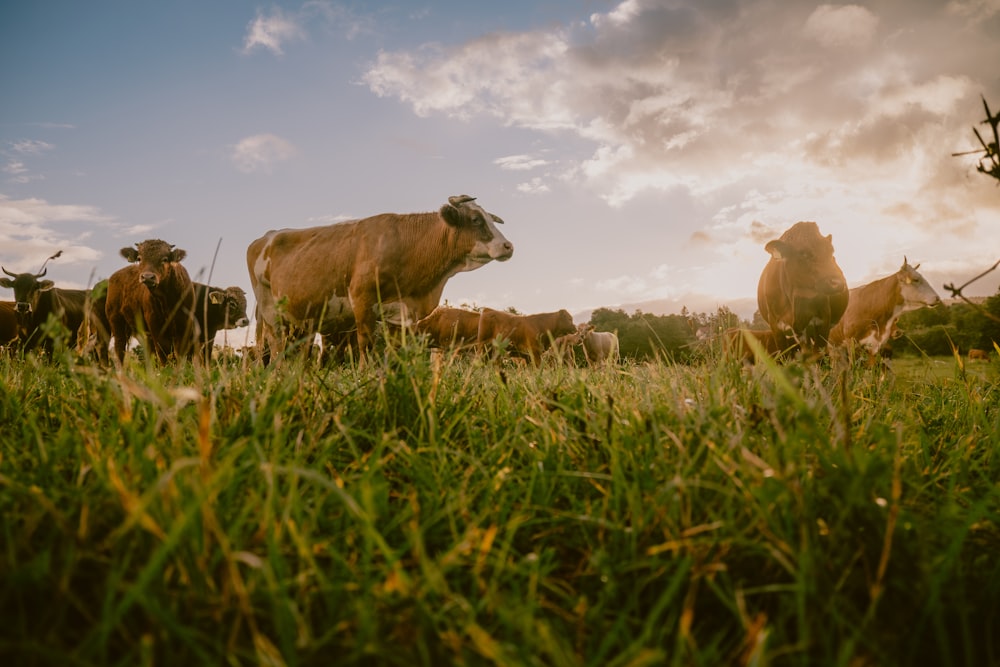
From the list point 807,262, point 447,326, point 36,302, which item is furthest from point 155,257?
point 807,262

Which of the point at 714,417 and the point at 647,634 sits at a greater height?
the point at 714,417

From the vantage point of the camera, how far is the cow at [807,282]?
28.5 ft

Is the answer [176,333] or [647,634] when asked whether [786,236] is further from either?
[176,333]

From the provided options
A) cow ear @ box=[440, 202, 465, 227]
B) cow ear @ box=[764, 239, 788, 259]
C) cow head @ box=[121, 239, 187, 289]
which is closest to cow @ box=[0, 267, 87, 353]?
cow head @ box=[121, 239, 187, 289]

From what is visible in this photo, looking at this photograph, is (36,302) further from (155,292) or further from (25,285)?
(155,292)

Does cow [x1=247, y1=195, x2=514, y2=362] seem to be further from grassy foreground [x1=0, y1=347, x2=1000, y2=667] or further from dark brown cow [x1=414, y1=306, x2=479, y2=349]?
dark brown cow [x1=414, y1=306, x2=479, y2=349]

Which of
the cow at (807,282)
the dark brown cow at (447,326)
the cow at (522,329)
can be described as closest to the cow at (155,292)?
the dark brown cow at (447,326)

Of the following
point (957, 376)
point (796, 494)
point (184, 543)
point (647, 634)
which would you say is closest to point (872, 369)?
point (957, 376)

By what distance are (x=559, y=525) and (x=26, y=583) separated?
4.16ft

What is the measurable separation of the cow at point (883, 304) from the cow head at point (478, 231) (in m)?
8.98

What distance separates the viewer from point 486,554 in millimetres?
1458

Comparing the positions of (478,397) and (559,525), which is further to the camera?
(478,397)

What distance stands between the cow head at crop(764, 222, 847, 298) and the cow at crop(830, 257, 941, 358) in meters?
5.10

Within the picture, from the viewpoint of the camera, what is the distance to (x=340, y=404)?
2473 millimetres
